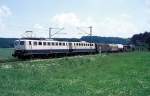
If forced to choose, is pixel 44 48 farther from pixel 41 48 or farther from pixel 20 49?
pixel 20 49

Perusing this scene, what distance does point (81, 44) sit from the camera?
81062 millimetres

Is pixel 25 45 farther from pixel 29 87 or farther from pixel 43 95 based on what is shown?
pixel 43 95

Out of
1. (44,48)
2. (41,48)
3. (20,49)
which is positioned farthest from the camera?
(44,48)

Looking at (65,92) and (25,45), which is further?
(25,45)

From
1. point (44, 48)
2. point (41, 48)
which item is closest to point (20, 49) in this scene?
point (41, 48)

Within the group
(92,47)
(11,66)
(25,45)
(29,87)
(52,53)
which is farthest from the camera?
(92,47)

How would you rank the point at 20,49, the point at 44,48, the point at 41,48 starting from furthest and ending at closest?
the point at 44,48, the point at 41,48, the point at 20,49

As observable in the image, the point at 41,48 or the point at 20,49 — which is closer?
the point at 20,49

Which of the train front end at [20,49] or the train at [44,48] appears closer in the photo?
the train front end at [20,49]

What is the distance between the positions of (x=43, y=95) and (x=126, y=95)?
5080 mm

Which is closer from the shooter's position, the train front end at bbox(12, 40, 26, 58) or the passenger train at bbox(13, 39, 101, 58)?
the train front end at bbox(12, 40, 26, 58)

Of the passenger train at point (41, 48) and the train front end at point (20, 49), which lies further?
the passenger train at point (41, 48)

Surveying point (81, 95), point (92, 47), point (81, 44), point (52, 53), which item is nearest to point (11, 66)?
point (81, 95)

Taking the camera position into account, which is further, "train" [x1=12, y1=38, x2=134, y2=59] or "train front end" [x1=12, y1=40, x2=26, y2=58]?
"train" [x1=12, y1=38, x2=134, y2=59]
